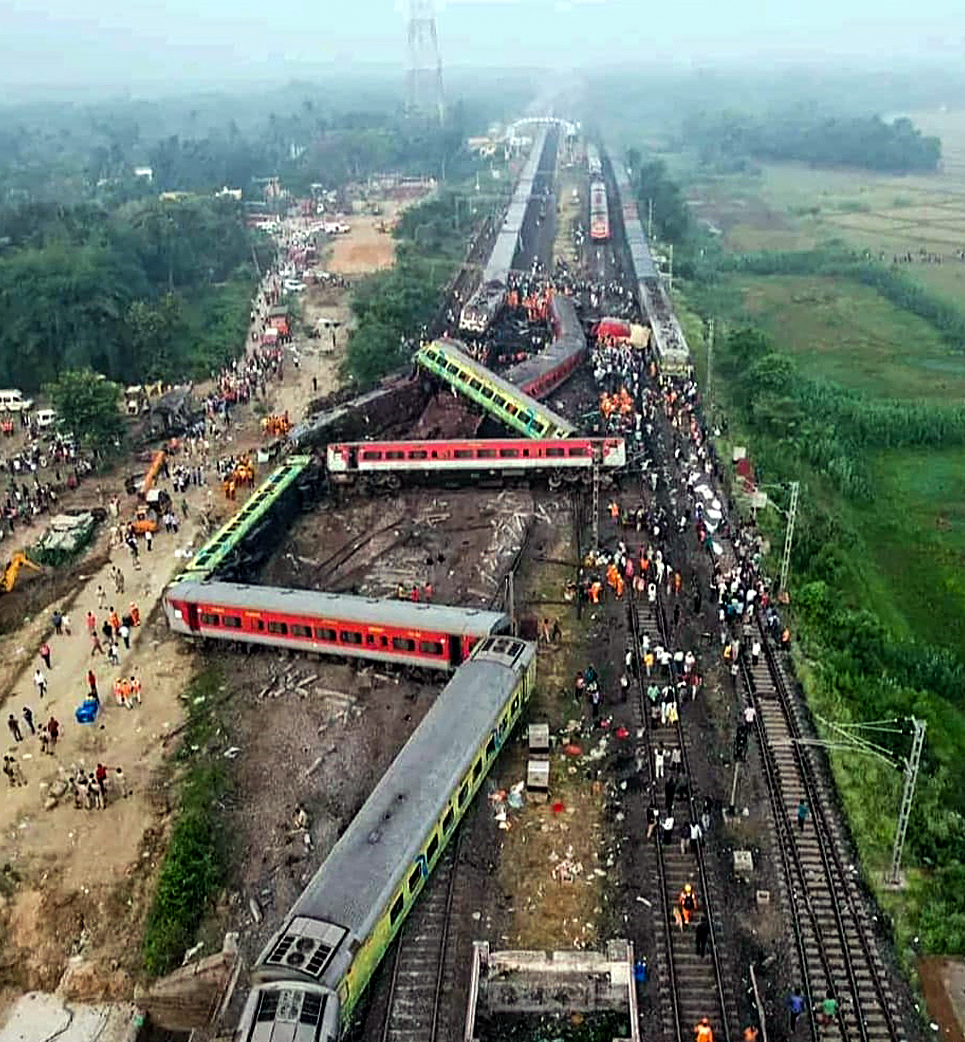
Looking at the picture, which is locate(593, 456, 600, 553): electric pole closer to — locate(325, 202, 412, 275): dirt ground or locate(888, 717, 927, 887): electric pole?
locate(888, 717, 927, 887): electric pole

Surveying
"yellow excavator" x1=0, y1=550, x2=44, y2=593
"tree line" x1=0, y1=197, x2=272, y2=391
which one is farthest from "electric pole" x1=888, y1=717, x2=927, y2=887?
"tree line" x1=0, y1=197, x2=272, y2=391

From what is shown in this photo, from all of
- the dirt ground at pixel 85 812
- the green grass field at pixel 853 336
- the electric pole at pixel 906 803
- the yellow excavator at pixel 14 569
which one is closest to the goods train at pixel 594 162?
the green grass field at pixel 853 336

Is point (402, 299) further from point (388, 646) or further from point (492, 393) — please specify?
point (388, 646)

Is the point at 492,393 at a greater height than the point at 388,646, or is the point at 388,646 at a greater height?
the point at 492,393

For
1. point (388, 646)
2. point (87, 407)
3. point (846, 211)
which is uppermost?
point (87, 407)

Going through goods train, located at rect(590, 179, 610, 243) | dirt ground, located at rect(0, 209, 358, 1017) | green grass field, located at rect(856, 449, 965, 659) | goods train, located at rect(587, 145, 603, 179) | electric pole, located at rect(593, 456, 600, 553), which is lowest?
green grass field, located at rect(856, 449, 965, 659)

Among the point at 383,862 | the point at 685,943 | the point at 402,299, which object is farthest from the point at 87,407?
the point at 685,943
